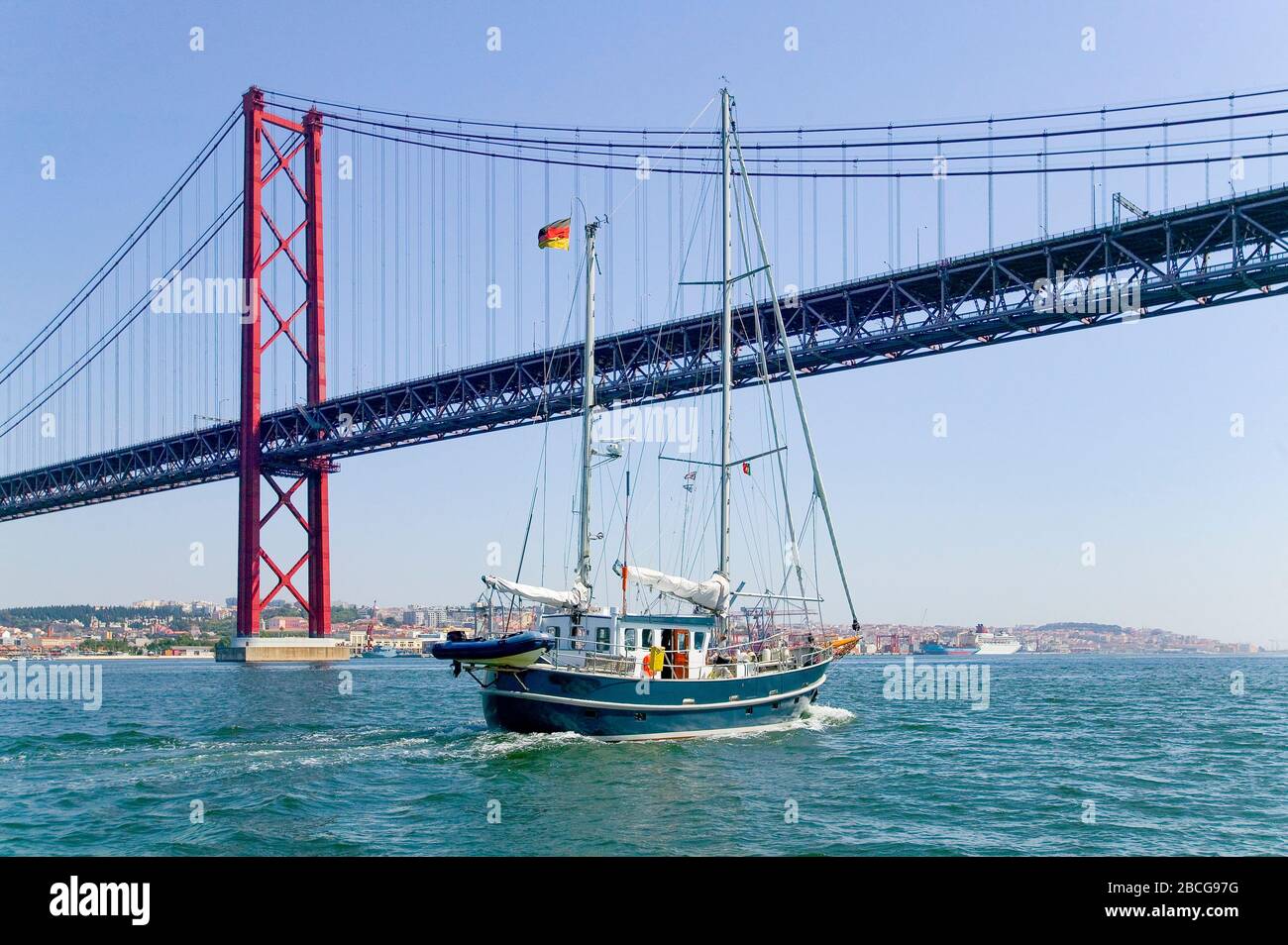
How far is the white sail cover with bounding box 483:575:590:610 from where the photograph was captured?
2533 cm

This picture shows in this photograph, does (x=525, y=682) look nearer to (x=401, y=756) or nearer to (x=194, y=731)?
(x=401, y=756)

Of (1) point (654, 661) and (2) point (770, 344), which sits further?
(2) point (770, 344)

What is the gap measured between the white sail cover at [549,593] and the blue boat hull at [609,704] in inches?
70.9

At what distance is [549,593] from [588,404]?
17.8 ft

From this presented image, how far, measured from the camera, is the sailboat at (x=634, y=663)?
79.8 feet

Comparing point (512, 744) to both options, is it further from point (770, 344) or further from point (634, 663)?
point (770, 344)

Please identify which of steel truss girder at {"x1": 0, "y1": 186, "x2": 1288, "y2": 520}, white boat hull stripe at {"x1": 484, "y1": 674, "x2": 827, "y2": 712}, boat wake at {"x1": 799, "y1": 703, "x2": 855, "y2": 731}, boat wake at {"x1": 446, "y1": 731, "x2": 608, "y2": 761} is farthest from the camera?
steel truss girder at {"x1": 0, "y1": 186, "x2": 1288, "y2": 520}

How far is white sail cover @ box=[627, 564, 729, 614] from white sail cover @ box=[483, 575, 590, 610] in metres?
1.20

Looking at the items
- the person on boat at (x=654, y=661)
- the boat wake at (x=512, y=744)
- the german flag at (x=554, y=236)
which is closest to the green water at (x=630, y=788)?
the boat wake at (x=512, y=744)

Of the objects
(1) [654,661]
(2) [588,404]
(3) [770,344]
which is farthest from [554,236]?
(3) [770,344]

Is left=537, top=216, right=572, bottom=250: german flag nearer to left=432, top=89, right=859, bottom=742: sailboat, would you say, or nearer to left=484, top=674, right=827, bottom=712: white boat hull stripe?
left=432, top=89, right=859, bottom=742: sailboat

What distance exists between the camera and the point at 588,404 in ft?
96.9

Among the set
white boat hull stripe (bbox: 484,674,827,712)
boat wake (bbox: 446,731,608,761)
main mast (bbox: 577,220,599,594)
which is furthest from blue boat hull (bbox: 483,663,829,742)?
main mast (bbox: 577,220,599,594)
